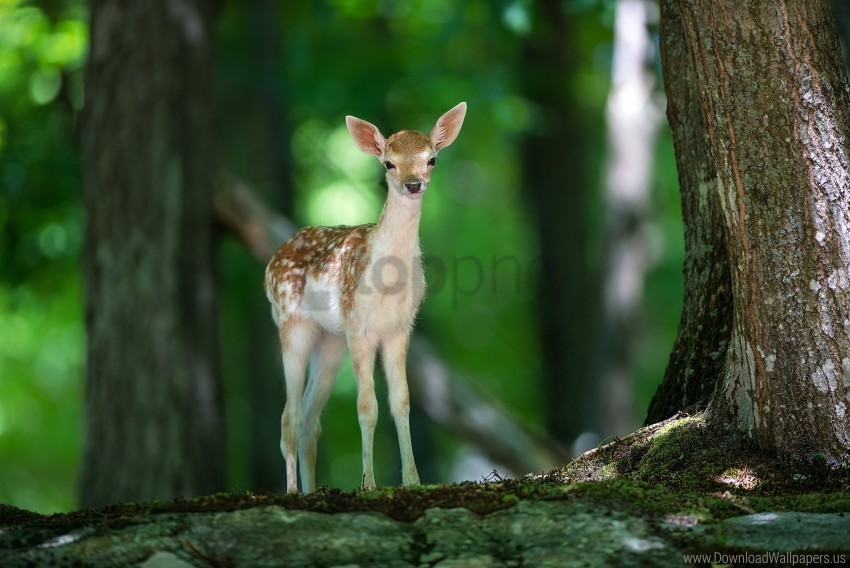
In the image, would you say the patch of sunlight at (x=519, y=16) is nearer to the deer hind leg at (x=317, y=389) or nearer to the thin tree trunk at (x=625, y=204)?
the thin tree trunk at (x=625, y=204)

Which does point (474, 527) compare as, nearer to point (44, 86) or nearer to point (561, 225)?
point (44, 86)

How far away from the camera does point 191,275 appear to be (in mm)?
10305

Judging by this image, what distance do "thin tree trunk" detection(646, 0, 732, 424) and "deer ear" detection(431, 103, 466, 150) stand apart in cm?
130

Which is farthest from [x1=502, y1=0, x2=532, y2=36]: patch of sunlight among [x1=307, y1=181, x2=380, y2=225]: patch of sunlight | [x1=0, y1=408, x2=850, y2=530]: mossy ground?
[x1=307, y1=181, x2=380, y2=225]: patch of sunlight

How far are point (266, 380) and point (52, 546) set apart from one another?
10.4 meters

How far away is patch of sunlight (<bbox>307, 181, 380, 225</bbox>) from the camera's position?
20.2m

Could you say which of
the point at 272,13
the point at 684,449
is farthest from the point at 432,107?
the point at 684,449

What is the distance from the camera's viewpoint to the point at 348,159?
1967 cm

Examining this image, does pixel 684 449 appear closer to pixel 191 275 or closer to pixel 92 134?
pixel 191 275

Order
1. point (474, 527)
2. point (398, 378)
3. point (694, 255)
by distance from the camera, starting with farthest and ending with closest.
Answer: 1. point (398, 378)
2. point (694, 255)
3. point (474, 527)

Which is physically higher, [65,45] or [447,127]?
[65,45]

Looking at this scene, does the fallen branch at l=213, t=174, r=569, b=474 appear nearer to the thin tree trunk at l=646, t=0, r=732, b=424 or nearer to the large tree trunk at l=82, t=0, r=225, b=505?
the large tree trunk at l=82, t=0, r=225, b=505

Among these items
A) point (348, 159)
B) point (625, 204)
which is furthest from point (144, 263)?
point (348, 159)

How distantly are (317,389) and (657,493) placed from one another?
2.95 m
